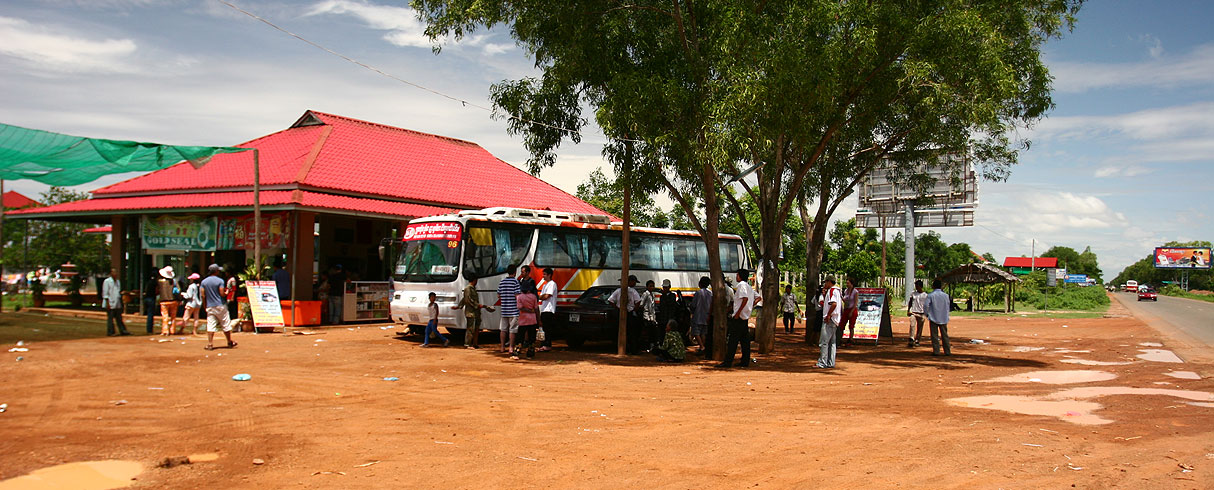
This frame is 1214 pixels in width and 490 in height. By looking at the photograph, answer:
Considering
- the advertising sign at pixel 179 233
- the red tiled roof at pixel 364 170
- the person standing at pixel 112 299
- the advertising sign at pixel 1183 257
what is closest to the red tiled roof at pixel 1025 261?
the advertising sign at pixel 1183 257

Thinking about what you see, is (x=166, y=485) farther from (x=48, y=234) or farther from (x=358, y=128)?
(x=48, y=234)

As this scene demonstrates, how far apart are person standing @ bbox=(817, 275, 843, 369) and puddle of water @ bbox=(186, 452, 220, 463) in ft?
32.2

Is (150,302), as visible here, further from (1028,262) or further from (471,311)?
(1028,262)

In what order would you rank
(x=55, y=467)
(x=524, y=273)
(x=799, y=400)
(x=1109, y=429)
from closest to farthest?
1. (x=55, y=467)
2. (x=1109, y=429)
3. (x=799, y=400)
4. (x=524, y=273)

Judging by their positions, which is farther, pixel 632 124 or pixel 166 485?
pixel 632 124

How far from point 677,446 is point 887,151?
13.0m

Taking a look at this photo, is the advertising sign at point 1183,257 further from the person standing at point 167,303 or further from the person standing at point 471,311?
the person standing at point 167,303

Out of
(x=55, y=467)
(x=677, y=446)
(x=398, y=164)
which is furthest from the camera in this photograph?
(x=398, y=164)

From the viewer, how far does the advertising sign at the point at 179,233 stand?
23.1 meters

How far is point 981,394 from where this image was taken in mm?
11125

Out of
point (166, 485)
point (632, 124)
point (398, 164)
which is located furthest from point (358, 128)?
point (166, 485)

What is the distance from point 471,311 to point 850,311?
8.89m

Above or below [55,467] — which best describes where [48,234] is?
above

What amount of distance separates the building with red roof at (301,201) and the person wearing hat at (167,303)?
10.3 feet
